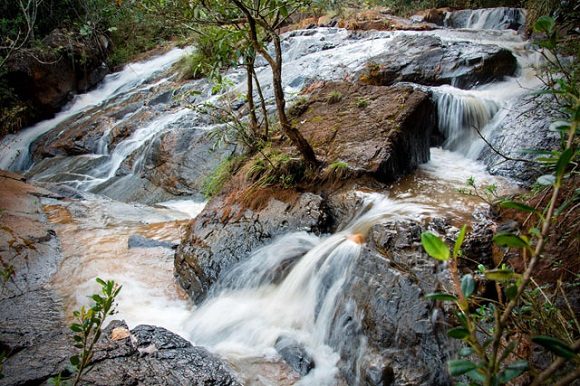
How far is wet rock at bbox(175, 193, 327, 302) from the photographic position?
4102mm

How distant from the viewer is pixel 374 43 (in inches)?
388

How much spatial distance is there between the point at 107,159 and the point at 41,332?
709 cm

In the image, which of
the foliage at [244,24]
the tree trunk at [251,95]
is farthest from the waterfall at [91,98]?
the foliage at [244,24]

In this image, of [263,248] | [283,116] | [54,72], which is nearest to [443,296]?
[263,248]

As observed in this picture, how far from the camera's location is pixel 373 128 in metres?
4.88

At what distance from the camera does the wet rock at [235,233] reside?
4102 millimetres

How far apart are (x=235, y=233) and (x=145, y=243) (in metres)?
1.68

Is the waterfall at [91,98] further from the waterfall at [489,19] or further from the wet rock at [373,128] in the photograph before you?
the waterfall at [489,19]

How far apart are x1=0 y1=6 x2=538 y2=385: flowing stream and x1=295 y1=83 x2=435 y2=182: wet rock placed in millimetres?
342

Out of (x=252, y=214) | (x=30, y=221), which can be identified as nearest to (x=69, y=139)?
(x=30, y=221)

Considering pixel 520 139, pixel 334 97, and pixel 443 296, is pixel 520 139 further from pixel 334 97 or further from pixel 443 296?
pixel 443 296

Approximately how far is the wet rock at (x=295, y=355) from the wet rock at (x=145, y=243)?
2.69 m

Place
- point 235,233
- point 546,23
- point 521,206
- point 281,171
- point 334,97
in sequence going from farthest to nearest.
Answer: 1. point 334,97
2. point 281,171
3. point 235,233
4. point 546,23
5. point 521,206

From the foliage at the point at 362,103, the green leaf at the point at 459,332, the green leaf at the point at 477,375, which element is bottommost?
the foliage at the point at 362,103
